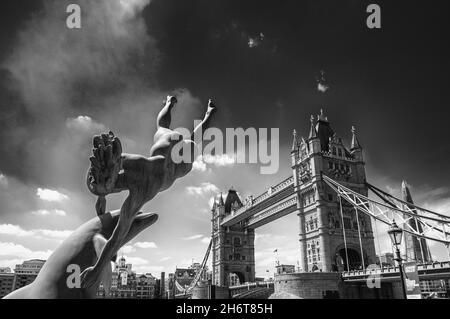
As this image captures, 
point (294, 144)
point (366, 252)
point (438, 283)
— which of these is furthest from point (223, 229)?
point (438, 283)

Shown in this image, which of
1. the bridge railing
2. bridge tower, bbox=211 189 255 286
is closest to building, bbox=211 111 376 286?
the bridge railing

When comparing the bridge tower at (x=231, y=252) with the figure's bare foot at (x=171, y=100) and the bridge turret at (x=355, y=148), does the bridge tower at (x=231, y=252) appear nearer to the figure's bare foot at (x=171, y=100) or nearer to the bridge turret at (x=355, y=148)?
the bridge turret at (x=355, y=148)

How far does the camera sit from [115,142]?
23.4 ft

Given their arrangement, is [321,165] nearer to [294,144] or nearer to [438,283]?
[294,144]

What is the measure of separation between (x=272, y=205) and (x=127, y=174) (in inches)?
1786

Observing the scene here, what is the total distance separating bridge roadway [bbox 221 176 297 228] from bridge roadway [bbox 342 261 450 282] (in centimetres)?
1274

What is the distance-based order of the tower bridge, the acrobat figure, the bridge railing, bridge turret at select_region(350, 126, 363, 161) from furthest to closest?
bridge turret at select_region(350, 126, 363, 161) → the tower bridge → the bridge railing → the acrobat figure

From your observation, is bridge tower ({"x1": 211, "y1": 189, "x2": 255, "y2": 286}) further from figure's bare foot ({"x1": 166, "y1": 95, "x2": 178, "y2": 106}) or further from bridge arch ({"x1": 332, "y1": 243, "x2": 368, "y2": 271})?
figure's bare foot ({"x1": 166, "y1": 95, "x2": 178, "y2": 106})

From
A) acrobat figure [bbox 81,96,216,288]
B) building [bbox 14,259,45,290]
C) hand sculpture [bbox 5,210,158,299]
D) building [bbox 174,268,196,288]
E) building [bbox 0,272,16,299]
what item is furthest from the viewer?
building [bbox 174,268,196,288]

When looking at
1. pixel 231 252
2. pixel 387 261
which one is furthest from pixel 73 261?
pixel 387 261

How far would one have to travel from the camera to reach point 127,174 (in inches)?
303

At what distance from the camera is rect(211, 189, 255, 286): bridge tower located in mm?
64938

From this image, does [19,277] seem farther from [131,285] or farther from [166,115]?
[166,115]
